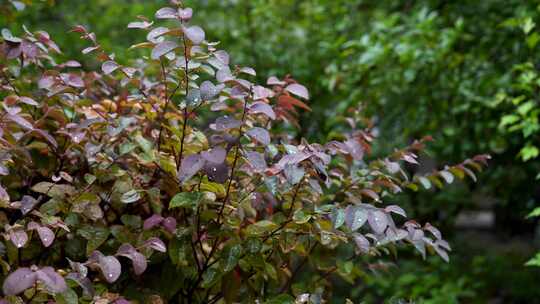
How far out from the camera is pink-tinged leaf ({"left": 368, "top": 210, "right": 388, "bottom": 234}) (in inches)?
59.3

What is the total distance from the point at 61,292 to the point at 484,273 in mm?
3511

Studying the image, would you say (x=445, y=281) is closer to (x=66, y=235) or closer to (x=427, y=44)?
(x=427, y=44)

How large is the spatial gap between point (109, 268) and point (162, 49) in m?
0.55

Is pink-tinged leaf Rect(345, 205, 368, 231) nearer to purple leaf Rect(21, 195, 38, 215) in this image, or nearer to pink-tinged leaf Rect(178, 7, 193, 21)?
pink-tinged leaf Rect(178, 7, 193, 21)

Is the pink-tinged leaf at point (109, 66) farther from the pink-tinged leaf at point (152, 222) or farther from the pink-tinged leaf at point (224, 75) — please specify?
the pink-tinged leaf at point (152, 222)

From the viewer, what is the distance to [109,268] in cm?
149

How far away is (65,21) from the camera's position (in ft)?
17.5

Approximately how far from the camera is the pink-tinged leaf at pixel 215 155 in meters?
1.56

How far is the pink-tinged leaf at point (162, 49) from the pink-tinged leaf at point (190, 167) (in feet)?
0.89

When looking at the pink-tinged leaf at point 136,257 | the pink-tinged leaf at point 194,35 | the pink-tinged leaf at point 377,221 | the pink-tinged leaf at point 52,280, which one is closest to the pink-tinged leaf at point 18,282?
the pink-tinged leaf at point 52,280

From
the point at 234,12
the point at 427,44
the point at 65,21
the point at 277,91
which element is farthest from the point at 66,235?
the point at 65,21

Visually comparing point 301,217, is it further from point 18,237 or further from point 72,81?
point 72,81

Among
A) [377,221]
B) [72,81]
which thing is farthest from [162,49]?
[377,221]

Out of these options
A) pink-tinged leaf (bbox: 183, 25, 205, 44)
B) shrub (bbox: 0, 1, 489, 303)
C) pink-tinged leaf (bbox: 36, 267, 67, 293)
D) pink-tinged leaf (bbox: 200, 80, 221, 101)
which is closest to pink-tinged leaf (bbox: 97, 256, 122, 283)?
shrub (bbox: 0, 1, 489, 303)
